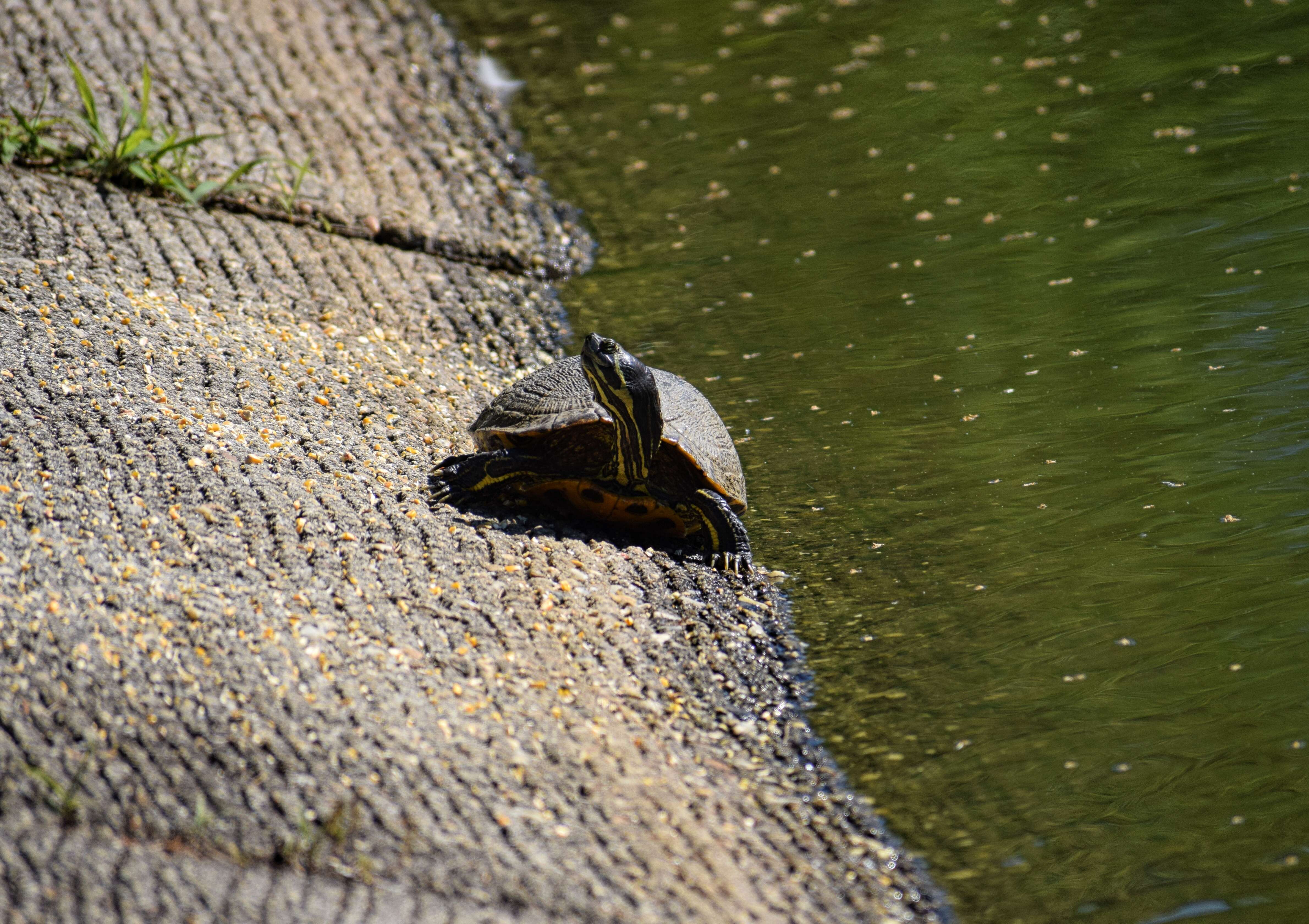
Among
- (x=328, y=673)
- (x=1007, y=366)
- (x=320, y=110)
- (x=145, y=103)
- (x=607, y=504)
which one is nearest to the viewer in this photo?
(x=328, y=673)

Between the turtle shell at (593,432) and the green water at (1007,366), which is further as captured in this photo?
the turtle shell at (593,432)

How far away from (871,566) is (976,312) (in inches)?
73.5

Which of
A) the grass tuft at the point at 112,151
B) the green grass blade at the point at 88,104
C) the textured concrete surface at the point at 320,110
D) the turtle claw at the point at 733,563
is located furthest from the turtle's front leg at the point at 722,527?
the green grass blade at the point at 88,104

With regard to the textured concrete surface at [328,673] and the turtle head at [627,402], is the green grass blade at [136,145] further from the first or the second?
the turtle head at [627,402]

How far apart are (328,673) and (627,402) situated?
130 cm

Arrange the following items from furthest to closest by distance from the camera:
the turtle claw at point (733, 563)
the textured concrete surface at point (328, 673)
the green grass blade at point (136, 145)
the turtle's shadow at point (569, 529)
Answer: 1. the green grass blade at point (136, 145)
2. the turtle claw at point (733, 563)
3. the turtle's shadow at point (569, 529)
4. the textured concrete surface at point (328, 673)

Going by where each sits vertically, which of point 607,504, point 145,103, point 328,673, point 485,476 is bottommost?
point 607,504

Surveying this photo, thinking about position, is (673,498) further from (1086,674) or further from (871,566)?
(1086,674)

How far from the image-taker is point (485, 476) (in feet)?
11.7

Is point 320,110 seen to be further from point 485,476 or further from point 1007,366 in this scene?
point 1007,366

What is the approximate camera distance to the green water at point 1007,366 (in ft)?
9.18

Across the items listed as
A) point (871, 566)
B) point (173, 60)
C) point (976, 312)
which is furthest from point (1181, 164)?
point (173, 60)

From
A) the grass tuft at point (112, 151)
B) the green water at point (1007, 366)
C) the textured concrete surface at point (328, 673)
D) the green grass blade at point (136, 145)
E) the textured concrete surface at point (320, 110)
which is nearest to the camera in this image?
the textured concrete surface at point (328, 673)

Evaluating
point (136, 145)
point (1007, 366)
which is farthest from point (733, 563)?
point (136, 145)
